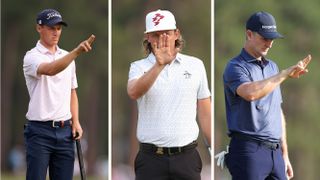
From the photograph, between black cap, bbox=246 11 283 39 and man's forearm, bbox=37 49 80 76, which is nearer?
black cap, bbox=246 11 283 39

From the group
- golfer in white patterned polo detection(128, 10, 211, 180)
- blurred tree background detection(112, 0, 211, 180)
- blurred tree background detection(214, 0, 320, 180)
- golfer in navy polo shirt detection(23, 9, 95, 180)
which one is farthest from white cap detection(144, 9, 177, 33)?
blurred tree background detection(214, 0, 320, 180)

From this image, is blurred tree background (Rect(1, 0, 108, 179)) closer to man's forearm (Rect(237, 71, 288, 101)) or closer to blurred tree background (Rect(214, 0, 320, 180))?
blurred tree background (Rect(214, 0, 320, 180))

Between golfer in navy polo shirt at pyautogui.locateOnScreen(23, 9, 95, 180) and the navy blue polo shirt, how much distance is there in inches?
47.7

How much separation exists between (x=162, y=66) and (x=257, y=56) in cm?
78

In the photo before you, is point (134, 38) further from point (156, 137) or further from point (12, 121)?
point (156, 137)

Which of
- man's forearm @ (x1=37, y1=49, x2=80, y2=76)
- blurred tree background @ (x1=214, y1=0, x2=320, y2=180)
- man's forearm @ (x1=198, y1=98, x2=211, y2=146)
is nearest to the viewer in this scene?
man's forearm @ (x1=198, y1=98, x2=211, y2=146)

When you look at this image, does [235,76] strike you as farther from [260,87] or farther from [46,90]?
[46,90]

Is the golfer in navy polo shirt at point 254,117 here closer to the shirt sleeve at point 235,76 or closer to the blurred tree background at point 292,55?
the shirt sleeve at point 235,76

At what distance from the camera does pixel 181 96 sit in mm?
4223

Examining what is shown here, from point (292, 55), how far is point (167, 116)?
2.91m

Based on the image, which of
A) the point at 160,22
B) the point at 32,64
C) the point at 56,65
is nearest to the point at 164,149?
the point at 160,22

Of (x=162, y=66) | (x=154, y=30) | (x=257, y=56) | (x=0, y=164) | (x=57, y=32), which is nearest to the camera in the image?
(x=162, y=66)

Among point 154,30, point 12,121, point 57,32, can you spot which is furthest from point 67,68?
point 12,121

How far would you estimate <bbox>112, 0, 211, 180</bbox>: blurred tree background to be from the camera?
21.1 ft
